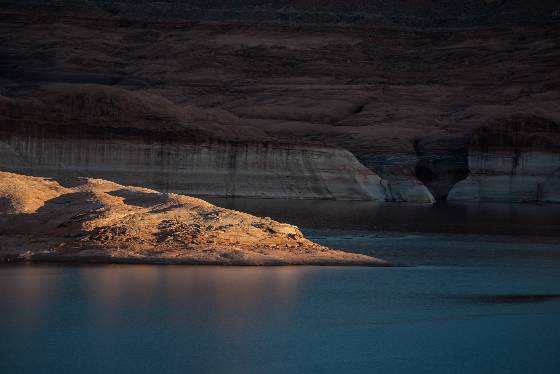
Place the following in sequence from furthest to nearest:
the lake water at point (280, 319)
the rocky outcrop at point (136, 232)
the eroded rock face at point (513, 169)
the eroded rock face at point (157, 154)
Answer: the eroded rock face at point (513, 169)
the eroded rock face at point (157, 154)
the rocky outcrop at point (136, 232)
the lake water at point (280, 319)

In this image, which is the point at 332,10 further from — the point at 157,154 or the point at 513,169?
the point at 157,154

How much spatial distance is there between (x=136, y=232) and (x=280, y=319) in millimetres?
5961

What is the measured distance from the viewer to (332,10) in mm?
102438

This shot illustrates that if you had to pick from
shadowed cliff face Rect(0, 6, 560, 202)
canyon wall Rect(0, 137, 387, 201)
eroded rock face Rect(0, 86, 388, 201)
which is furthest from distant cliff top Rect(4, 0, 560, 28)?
canyon wall Rect(0, 137, 387, 201)

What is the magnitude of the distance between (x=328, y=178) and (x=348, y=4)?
5238cm

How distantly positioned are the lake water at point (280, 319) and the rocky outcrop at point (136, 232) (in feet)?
2.46

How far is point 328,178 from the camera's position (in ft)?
180

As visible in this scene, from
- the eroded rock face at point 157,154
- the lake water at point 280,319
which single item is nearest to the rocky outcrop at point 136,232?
the lake water at point 280,319

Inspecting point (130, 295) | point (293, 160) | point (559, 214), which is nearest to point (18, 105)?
point (293, 160)

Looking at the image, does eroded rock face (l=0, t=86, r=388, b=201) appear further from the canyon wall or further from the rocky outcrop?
the rocky outcrop

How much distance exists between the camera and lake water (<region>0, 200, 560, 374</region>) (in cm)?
1171

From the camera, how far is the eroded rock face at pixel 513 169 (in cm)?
5881

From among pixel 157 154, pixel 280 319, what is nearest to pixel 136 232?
pixel 280 319

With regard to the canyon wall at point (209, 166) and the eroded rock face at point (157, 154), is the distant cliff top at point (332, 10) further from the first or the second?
the canyon wall at point (209, 166)
